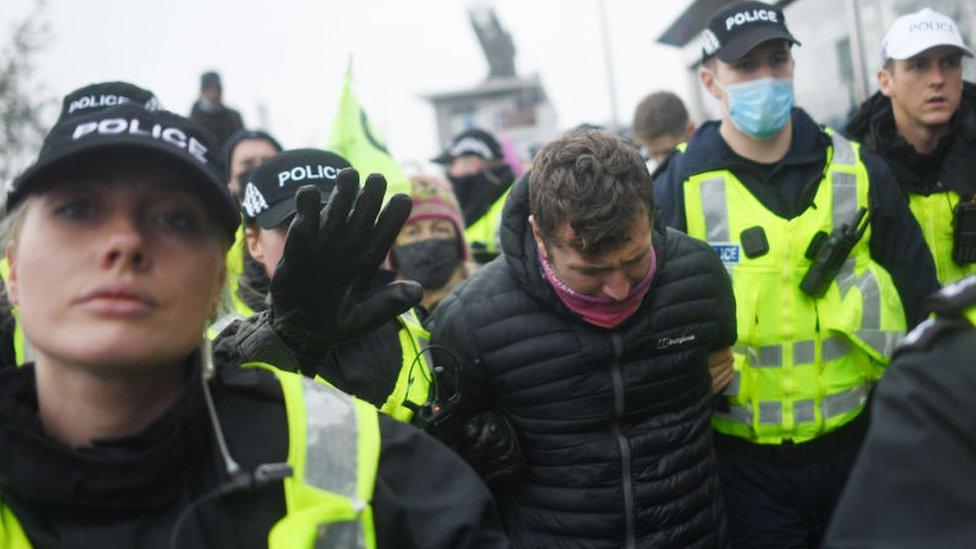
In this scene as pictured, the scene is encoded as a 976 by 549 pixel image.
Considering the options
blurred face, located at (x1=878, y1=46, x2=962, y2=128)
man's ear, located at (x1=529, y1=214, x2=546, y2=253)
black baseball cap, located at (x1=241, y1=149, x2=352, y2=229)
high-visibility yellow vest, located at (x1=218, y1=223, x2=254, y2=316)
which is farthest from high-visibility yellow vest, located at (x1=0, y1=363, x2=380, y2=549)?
blurred face, located at (x1=878, y1=46, x2=962, y2=128)

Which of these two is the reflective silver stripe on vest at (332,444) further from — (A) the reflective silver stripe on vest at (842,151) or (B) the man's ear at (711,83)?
(B) the man's ear at (711,83)

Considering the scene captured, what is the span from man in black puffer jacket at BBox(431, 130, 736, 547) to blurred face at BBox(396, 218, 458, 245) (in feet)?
4.47

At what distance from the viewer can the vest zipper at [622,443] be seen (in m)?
2.58

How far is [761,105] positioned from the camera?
3.38 metres

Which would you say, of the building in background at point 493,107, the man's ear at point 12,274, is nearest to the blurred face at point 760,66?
the man's ear at point 12,274

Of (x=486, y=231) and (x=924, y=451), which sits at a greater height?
(x=486, y=231)

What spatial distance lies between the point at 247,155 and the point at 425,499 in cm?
411

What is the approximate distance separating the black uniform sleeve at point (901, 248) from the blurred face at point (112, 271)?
251 centimetres

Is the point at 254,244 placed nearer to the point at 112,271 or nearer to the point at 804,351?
the point at 112,271

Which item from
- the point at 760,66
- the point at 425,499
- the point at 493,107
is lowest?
the point at 425,499

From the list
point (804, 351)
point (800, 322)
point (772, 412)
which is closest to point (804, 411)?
point (772, 412)

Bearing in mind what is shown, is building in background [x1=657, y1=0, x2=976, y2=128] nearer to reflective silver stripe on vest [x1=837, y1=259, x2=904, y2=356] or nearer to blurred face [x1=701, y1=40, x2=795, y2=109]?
blurred face [x1=701, y1=40, x2=795, y2=109]

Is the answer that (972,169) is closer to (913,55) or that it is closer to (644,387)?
(913,55)

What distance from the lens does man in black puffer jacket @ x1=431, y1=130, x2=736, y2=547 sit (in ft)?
8.34
